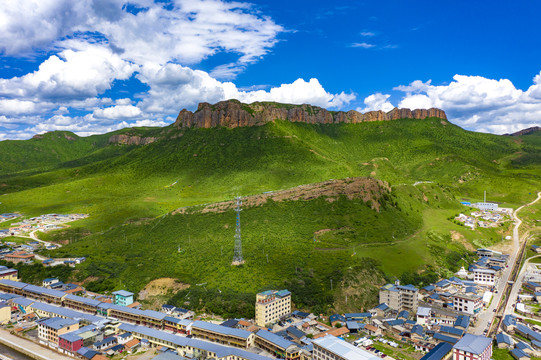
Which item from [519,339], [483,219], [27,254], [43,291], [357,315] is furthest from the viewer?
[483,219]

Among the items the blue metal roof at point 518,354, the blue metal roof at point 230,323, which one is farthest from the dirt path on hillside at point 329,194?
the blue metal roof at point 518,354

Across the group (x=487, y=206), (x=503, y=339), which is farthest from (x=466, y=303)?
(x=487, y=206)

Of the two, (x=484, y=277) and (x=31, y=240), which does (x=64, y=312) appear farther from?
(x=484, y=277)

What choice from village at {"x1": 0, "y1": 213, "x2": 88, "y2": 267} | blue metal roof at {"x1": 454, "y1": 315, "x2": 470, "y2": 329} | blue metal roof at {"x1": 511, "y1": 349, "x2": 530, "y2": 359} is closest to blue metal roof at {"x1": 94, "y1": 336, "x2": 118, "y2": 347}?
village at {"x1": 0, "y1": 213, "x2": 88, "y2": 267}

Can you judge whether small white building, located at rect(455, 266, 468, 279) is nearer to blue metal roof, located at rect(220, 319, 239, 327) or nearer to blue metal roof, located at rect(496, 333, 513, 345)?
blue metal roof, located at rect(496, 333, 513, 345)

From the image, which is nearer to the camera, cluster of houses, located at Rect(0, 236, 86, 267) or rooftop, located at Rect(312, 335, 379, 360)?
rooftop, located at Rect(312, 335, 379, 360)

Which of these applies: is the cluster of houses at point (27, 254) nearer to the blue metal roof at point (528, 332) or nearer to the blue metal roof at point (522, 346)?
the blue metal roof at point (522, 346)
